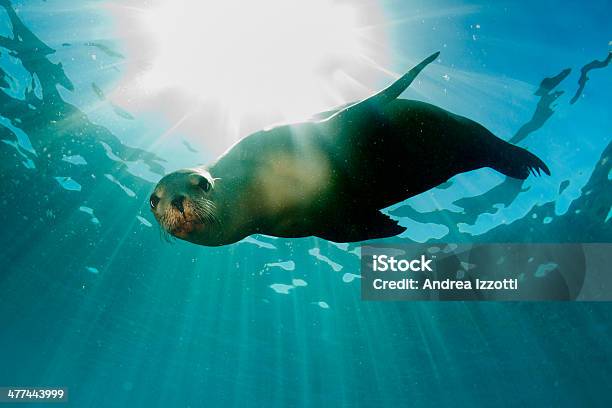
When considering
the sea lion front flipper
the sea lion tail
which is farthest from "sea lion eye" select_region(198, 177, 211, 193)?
the sea lion tail

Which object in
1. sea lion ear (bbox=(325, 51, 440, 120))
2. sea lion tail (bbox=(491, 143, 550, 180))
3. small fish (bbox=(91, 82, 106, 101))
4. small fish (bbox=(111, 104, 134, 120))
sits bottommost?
sea lion ear (bbox=(325, 51, 440, 120))

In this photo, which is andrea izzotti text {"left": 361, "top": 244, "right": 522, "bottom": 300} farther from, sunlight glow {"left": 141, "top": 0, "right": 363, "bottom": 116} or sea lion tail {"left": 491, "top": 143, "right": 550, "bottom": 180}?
sea lion tail {"left": 491, "top": 143, "right": 550, "bottom": 180}

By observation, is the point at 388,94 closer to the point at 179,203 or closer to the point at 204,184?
the point at 204,184

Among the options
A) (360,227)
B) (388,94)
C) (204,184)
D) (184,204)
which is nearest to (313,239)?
(360,227)

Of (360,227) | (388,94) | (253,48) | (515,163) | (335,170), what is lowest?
(360,227)

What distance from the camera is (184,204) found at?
7.93ft

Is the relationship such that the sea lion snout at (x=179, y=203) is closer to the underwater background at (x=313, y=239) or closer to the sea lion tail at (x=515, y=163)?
the sea lion tail at (x=515, y=163)

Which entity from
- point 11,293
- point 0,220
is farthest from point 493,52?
point 11,293

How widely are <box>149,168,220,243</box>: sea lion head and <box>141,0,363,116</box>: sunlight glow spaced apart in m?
5.64

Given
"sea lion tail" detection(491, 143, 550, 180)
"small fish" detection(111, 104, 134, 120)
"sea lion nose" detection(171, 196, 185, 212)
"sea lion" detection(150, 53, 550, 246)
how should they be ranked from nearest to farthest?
"sea lion nose" detection(171, 196, 185, 212)
"sea lion" detection(150, 53, 550, 246)
"sea lion tail" detection(491, 143, 550, 180)
"small fish" detection(111, 104, 134, 120)

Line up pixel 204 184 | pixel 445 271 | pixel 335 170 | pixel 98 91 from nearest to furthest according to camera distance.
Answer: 1. pixel 204 184
2. pixel 335 170
3. pixel 98 91
4. pixel 445 271

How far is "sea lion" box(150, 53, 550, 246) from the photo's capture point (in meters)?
2.85

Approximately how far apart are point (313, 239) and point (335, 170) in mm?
10687

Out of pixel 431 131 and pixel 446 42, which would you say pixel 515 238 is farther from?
pixel 431 131
